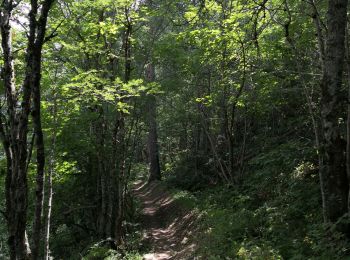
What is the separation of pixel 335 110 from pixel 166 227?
32.1ft

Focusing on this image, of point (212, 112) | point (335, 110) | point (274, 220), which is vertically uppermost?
point (212, 112)

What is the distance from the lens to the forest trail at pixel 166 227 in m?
10.6

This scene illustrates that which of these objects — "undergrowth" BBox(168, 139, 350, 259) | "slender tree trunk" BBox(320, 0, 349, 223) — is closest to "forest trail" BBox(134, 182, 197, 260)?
"undergrowth" BBox(168, 139, 350, 259)

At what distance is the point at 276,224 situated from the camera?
26.6ft

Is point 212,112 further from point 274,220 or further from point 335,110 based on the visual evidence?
point 335,110

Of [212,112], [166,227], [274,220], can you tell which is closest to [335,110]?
[274,220]

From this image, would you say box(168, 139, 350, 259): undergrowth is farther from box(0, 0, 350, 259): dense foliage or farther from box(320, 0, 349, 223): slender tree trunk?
box(320, 0, 349, 223): slender tree trunk

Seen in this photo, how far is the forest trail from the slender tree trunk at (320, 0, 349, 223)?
4678 millimetres

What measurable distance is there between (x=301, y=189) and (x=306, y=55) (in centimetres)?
386

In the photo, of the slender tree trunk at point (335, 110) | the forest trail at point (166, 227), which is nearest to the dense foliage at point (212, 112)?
the slender tree trunk at point (335, 110)

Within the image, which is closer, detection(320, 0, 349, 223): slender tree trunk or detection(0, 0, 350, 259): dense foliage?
detection(320, 0, 349, 223): slender tree trunk

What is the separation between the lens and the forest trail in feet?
34.9

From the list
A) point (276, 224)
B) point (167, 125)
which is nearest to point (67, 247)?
point (167, 125)

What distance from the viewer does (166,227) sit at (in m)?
14.2
